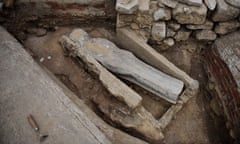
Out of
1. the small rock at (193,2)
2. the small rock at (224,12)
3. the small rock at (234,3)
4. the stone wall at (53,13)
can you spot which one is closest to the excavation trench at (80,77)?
the stone wall at (53,13)

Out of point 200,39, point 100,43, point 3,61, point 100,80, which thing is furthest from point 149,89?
Answer: point 3,61

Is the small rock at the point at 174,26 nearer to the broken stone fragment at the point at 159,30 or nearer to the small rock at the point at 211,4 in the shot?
the broken stone fragment at the point at 159,30

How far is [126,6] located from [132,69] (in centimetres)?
74

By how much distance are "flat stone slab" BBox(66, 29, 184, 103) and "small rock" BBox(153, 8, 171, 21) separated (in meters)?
0.56

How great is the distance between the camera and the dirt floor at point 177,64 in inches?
146

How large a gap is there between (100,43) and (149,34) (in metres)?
0.66

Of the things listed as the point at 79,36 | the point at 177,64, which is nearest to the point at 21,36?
the point at 79,36

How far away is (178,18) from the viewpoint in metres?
3.80

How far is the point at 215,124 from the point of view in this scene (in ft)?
12.5

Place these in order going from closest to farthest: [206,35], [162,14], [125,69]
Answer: [125,69] → [162,14] → [206,35]

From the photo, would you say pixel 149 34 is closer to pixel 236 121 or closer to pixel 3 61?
pixel 236 121

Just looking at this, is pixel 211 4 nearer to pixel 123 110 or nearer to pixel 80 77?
pixel 123 110

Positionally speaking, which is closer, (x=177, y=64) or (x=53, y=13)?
(x=53, y=13)

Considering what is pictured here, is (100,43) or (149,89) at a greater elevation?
(100,43)
